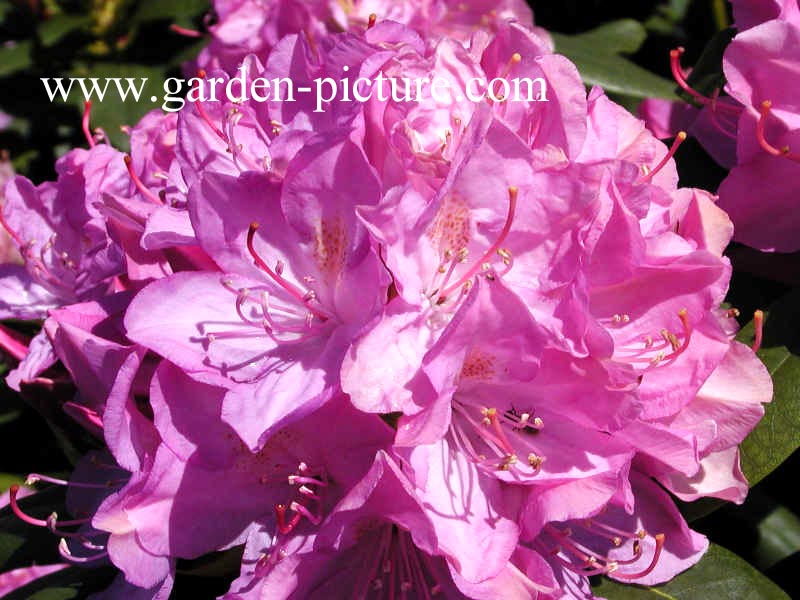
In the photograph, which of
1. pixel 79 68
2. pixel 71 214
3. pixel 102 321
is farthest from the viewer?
pixel 79 68

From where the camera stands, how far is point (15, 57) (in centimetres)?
224

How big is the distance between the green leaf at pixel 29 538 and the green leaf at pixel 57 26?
1.18 m

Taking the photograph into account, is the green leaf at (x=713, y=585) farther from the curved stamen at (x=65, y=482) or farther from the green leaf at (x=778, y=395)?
the curved stamen at (x=65, y=482)

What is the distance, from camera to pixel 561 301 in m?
0.91

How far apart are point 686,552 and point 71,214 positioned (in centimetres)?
93

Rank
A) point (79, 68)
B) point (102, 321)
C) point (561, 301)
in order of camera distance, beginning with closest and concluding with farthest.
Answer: point (561, 301), point (102, 321), point (79, 68)

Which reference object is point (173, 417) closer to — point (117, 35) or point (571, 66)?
point (571, 66)

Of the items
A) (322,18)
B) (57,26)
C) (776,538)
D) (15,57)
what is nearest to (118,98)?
(57,26)

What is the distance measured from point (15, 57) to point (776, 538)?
1995mm

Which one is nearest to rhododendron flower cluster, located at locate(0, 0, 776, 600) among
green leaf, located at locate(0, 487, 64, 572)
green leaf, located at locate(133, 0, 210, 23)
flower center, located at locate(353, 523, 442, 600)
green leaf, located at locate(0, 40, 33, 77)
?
flower center, located at locate(353, 523, 442, 600)

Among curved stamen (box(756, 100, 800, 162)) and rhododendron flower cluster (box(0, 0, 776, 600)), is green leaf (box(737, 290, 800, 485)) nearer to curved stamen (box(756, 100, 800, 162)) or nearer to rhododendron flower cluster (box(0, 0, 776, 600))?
rhododendron flower cluster (box(0, 0, 776, 600))

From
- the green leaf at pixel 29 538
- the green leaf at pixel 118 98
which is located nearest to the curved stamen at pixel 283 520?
the green leaf at pixel 29 538

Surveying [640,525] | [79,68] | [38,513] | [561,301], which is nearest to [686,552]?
[640,525]

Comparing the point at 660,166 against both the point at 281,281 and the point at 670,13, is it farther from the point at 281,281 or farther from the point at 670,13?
the point at 670,13
